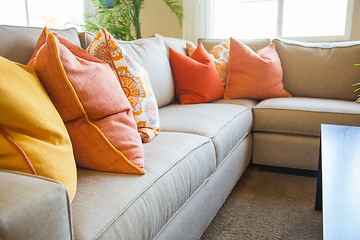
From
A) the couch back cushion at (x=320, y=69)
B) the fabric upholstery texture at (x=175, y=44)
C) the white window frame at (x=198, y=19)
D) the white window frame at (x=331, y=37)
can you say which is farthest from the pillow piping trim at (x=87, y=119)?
the white window frame at (x=331, y=37)

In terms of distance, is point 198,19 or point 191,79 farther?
point 198,19

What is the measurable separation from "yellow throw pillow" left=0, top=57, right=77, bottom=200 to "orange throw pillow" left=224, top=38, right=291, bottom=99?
5.41 feet

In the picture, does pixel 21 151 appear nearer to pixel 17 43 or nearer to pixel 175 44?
pixel 17 43

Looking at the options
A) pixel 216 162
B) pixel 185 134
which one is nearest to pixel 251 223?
pixel 216 162

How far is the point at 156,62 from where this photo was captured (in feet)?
6.06

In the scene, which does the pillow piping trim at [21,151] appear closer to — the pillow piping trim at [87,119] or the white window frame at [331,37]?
the pillow piping trim at [87,119]

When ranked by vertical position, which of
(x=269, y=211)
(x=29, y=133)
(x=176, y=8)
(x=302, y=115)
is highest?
(x=176, y=8)

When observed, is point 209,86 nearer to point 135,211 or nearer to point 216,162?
point 216,162

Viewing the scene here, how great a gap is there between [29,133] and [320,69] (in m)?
2.11

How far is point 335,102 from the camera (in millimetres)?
2008

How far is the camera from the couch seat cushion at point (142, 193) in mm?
686

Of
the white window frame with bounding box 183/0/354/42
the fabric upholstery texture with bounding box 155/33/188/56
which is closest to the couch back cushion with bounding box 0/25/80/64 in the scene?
the fabric upholstery texture with bounding box 155/33/188/56

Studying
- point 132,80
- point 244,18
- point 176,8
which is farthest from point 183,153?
point 244,18

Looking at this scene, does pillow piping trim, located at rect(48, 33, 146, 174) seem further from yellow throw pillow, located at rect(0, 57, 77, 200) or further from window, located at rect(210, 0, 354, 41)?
window, located at rect(210, 0, 354, 41)
